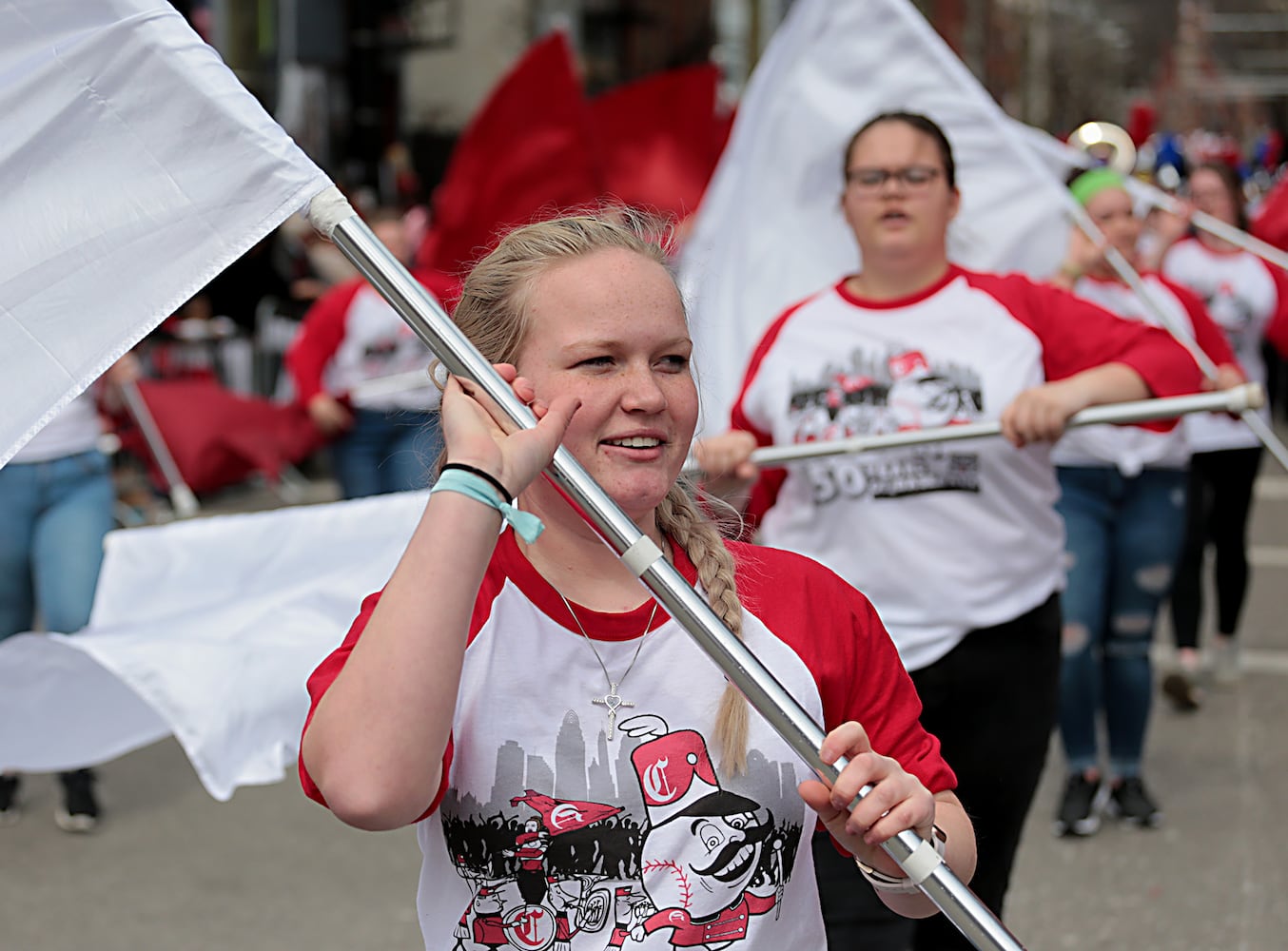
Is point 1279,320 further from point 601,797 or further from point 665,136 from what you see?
point 601,797

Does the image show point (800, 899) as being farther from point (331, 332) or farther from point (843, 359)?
point (331, 332)

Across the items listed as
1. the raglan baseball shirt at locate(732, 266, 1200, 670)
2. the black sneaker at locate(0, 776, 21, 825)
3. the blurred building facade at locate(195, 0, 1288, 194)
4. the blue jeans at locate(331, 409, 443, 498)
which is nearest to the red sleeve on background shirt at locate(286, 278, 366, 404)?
the blue jeans at locate(331, 409, 443, 498)

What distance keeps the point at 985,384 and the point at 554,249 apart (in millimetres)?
1646

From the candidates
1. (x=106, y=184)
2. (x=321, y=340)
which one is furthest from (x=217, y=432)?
(x=106, y=184)

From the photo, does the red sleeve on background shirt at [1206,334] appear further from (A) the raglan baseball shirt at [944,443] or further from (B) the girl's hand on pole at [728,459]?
(B) the girl's hand on pole at [728,459]

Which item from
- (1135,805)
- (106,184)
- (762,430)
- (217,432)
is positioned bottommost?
(217,432)

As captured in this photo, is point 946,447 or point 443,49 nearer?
point 946,447

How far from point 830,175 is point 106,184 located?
3398 millimetres

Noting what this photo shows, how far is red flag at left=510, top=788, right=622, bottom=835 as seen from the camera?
1.95m

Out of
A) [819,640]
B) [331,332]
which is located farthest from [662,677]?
[331,332]

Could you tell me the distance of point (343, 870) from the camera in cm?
520

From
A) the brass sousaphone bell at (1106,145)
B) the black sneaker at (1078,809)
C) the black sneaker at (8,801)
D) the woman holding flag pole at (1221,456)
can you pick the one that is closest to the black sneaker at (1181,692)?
the woman holding flag pole at (1221,456)

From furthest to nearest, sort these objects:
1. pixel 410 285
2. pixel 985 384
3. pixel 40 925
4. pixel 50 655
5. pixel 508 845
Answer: pixel 40 925 → pixel 985 384 → pixel 50 655 → pixel 508 845 → pixel 410 285

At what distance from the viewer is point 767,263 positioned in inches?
204
